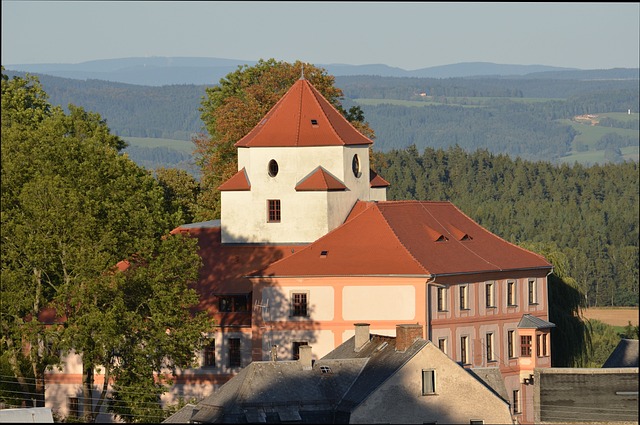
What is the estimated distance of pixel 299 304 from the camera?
270 ft

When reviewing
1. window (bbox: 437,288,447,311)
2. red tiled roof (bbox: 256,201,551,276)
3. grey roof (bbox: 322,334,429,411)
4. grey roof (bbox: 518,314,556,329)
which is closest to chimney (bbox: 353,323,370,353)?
grey roof (bbox: 322,334,429,411)

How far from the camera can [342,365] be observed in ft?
218

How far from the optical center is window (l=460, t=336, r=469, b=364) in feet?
273

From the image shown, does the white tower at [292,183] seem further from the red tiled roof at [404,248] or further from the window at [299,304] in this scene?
the window at [299,304]

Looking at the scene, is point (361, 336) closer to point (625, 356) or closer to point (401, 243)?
point (401, 243)

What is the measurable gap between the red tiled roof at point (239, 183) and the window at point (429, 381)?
88.9ft

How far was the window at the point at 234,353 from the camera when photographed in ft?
273

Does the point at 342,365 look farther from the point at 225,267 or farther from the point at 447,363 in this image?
the point at 225,267


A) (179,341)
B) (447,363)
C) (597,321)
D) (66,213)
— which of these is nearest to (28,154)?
(66,213)

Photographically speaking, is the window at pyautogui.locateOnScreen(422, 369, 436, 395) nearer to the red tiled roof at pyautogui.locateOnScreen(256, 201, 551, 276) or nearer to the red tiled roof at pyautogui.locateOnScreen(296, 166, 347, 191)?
the red tiled roof at pyautogui.locateOnScreen(256, 201, 551, 276)

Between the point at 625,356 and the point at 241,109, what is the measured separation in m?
30.5

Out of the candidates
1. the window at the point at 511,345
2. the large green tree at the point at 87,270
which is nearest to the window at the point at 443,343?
the window at the point at 511,345

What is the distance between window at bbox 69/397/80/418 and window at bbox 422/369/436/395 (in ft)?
57.1

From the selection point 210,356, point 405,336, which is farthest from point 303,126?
point 405,336
